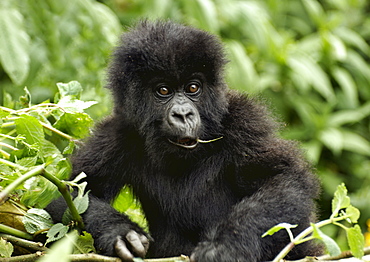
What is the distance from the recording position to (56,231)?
2248 mm

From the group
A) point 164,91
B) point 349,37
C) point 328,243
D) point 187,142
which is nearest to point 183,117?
point 187,142

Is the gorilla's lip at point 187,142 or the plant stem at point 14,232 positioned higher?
the gorilla's lip at point 187,142

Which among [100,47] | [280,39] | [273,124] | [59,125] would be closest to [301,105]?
[280,39]

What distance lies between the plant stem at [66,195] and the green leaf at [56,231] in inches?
2.8

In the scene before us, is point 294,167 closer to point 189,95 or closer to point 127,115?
point 189,95

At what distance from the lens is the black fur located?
270 centimetres

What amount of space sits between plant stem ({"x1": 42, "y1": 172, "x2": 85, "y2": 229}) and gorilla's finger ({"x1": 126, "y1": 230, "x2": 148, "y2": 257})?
24 cm

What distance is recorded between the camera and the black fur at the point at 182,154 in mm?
2699

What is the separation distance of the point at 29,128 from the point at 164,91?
743 mm

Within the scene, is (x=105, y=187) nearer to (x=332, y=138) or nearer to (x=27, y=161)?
(x=27, y=161)

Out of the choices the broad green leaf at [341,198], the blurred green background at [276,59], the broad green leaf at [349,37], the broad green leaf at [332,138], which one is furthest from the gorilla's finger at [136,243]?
the broad green leaf at [349,37]

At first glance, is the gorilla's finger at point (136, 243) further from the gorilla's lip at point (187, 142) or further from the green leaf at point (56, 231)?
the gorilla's lip at point (187, 142)

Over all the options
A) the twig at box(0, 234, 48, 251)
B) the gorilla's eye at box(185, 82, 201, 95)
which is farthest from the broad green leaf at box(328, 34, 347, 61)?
the twig at box(0, 234, 48, 251)

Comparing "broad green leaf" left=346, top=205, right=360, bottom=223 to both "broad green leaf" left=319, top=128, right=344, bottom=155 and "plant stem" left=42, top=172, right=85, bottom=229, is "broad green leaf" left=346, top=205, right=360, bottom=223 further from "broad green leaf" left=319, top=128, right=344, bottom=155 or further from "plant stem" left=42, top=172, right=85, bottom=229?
"broad green leaf" left=319, top=128, right=344, bottom=155
